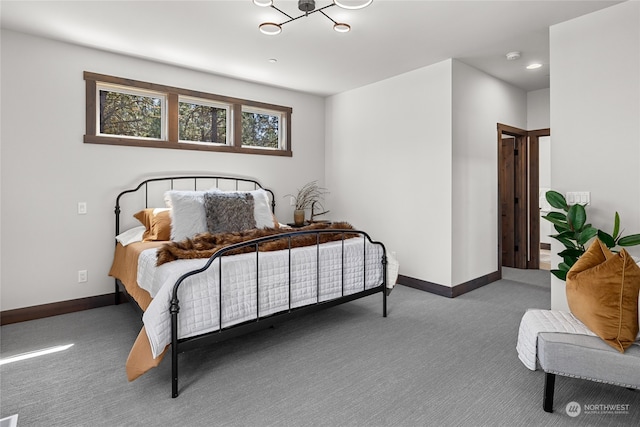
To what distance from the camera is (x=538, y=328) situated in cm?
201

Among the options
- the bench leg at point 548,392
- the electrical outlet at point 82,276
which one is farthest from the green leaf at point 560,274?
the electrical outlet at point 82,276

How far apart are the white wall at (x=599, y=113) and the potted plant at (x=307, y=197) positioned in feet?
10.2

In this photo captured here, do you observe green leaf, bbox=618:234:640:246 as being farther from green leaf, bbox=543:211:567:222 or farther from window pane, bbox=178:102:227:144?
window pane, bbox=178:102:227:144

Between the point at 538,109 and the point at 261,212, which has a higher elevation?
the point at 538,109

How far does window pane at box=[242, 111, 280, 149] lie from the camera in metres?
4.86

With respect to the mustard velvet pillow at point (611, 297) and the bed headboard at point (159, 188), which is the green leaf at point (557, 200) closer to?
the mustard velvet pillow at point (611, 297)

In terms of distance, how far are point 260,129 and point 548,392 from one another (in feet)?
14.1

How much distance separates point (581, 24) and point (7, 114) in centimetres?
502

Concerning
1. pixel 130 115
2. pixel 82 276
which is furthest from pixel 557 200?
pixel 82 276

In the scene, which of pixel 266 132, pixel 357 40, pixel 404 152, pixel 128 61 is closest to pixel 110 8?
pixel 128 61

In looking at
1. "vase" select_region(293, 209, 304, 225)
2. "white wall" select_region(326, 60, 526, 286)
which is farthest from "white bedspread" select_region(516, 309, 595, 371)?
"vase" select_region(293, 209, 304, 225)

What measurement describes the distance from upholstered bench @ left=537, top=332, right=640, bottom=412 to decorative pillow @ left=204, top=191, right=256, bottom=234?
8.84 ft

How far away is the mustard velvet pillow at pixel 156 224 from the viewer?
3.40 meters

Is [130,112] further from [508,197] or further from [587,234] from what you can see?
[508,197]
